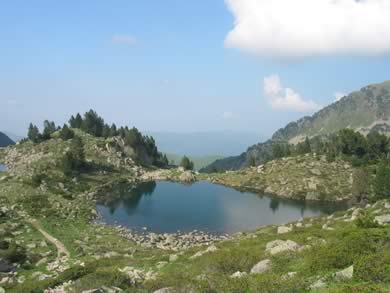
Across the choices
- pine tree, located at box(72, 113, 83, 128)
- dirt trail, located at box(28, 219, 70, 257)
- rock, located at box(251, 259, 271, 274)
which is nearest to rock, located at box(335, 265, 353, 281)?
rock, located at box(251, 259, 271, 274)

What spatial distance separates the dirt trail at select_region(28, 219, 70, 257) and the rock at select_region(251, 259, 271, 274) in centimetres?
2606

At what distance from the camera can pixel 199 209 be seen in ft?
278

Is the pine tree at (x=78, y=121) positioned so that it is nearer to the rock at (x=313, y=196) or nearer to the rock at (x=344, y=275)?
the rock at (x=313, y=196)

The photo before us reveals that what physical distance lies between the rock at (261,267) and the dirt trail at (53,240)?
26056mm

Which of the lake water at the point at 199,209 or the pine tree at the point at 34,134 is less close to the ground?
the pine tree at the point at 34,134

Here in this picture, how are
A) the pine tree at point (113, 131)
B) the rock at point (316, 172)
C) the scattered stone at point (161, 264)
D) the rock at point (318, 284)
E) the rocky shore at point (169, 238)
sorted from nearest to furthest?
1. the rock at point (318, 284)
2. the scattered stone at point (161, 264)
3. the rocky shore at point (169, 238)
4. the rock at point (316, 172)
5. the pine tree at point (113, 131)

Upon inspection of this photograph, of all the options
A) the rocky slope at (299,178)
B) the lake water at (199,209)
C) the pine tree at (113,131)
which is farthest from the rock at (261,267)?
the pine tree at (113,131)

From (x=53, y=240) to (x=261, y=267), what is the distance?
1344 inches

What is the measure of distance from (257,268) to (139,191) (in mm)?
77517

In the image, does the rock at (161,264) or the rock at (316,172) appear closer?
the rock at (161,264)

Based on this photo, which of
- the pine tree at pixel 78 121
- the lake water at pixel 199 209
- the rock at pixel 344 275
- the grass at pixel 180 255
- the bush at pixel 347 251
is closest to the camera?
the rock at pixel 344 275

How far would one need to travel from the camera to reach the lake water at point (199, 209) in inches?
2857

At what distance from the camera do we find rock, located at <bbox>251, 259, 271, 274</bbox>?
26034 millimetres

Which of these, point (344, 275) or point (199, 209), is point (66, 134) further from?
point (344, 275)
